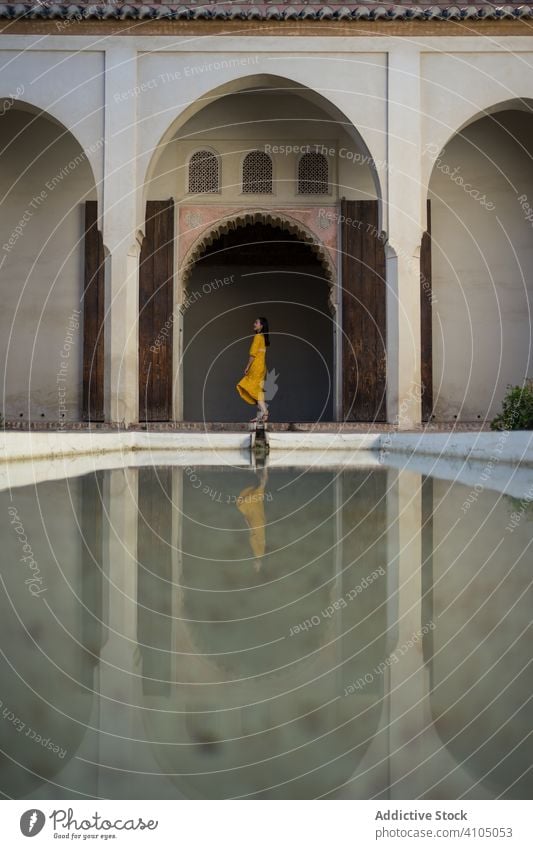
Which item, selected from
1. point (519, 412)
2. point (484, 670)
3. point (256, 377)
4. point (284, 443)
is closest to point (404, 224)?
point (256, 377)

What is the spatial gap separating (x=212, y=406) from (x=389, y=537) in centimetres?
1262

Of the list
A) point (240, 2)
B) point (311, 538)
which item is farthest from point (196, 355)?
point (311, 538)

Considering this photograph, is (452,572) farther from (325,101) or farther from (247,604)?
(325,101)

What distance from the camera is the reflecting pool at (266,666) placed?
2.96 feet

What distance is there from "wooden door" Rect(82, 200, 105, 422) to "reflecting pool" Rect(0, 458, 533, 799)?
847 cm

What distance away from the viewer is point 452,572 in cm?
181

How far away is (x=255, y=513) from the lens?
10.1ft

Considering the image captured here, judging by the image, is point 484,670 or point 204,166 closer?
point 484,670

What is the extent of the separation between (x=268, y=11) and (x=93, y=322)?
4257 mm

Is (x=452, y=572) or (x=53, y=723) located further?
(x=452, y=572)

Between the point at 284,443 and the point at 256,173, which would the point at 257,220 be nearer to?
the point at 256,173

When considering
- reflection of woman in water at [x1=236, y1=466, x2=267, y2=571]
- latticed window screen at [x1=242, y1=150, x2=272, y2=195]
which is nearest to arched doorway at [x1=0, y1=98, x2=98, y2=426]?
latticed window screen at [x1=242, y1=150, x2=272, y2=195]

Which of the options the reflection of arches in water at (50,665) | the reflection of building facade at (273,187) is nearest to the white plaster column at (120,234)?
the reflection of building facade at (273,187)

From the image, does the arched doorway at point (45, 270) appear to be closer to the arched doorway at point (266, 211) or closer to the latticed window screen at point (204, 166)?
the arched doorway at point (266, 211)
